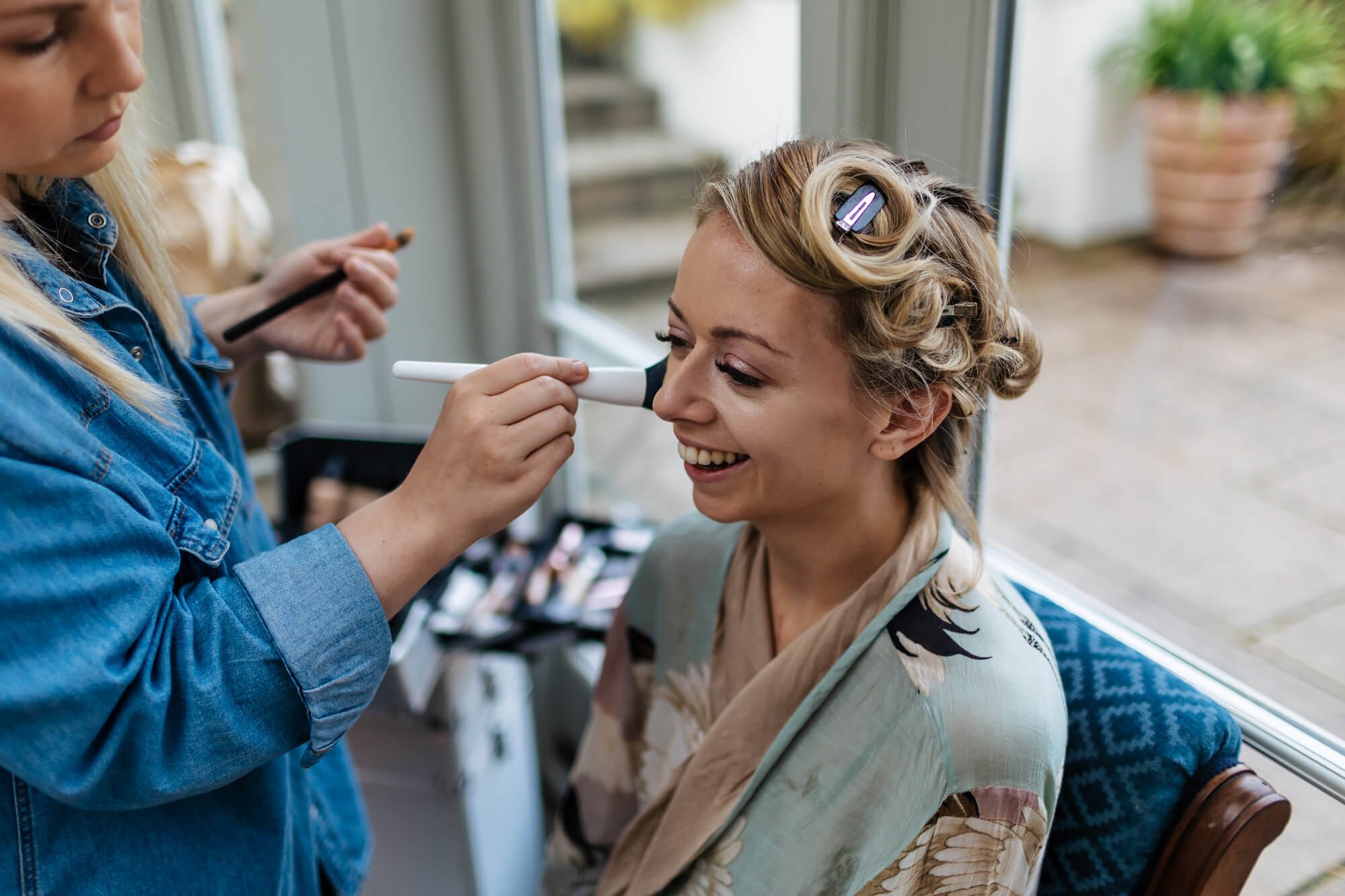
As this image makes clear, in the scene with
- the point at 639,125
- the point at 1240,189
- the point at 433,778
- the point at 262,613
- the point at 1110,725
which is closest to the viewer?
the point at 262,613

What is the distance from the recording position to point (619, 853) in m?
1.27

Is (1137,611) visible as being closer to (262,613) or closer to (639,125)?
(262,613)

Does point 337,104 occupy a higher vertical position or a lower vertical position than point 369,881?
higher

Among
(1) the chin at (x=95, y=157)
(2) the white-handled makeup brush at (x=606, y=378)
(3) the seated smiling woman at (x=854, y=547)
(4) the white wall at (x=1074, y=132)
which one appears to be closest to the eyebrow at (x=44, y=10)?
(1) the chin at (x=95, y=157)

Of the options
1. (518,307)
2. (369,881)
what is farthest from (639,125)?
(369,881)

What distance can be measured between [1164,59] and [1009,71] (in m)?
0.16

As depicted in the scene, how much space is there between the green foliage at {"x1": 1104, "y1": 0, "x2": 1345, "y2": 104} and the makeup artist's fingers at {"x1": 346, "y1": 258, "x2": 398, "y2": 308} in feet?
2.90

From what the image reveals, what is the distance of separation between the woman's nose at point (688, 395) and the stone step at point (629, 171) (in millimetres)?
826

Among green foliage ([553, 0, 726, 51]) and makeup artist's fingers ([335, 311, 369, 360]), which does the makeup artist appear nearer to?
makeup artist's fingers ([335, 311, 369, 360])

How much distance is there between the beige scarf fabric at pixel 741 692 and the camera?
3.51 ft

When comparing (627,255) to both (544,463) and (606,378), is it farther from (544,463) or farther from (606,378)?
(544,463)

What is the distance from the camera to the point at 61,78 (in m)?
0.75

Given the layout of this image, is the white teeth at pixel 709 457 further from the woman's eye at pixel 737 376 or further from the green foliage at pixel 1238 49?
the green foliage at pixel 1238 49

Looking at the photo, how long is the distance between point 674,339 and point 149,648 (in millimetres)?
539
